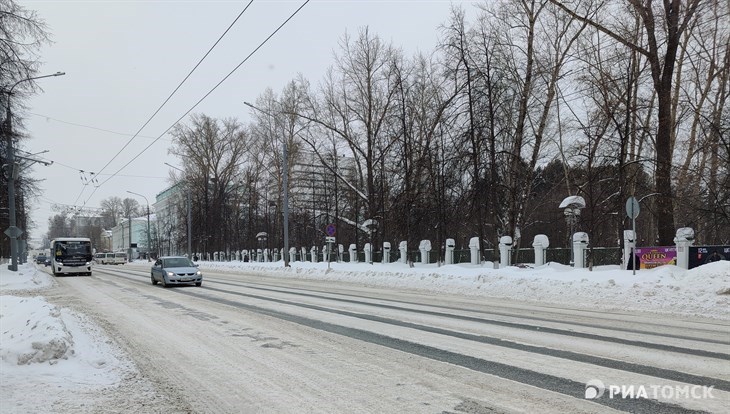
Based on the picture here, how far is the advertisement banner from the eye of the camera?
17.9 m

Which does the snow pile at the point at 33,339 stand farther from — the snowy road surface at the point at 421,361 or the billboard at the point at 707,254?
the billboard at the point at 707,254

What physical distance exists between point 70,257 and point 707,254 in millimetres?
37945

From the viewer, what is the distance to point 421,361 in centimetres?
672

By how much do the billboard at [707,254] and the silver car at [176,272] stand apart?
1874 centimetres

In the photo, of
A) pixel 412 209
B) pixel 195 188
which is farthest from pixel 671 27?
pixel 195 188

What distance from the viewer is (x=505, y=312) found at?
39.0 feet

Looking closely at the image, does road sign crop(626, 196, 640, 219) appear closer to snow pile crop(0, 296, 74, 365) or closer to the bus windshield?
snow pile crop(0, 296, 74, 365)

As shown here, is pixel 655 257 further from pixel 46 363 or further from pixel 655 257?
pixel 46 363

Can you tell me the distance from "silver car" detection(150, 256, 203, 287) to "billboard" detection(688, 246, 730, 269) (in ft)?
61.5

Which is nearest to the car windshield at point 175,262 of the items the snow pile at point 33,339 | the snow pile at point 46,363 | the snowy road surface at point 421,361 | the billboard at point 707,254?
the snowy road surface at point 421,361

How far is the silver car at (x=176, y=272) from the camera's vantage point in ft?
72.5

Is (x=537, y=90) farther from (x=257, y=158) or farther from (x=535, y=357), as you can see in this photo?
(x=257, y=158)

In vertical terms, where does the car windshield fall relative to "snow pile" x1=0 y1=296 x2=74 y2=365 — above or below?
below

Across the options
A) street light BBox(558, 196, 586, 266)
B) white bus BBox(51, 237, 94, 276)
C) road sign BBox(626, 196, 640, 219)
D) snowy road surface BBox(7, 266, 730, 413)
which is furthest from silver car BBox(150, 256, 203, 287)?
road sign BBox(626, 196, 640, 219)
